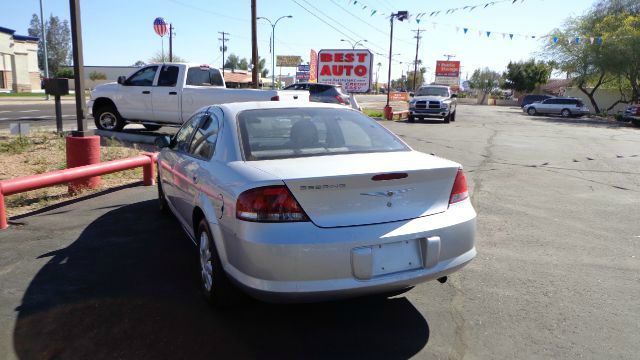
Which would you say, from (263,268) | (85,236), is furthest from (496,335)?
(85,236)

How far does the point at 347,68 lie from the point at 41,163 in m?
18.5

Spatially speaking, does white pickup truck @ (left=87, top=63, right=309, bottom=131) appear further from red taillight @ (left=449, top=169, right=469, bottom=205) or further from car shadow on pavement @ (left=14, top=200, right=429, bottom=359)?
red taillight @ (left=449, top=169, right=469, bottom=205)

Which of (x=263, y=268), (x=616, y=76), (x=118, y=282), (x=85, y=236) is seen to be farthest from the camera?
(x=616, y=76)

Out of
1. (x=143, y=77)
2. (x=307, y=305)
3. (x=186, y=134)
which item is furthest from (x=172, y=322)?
(x=143, y=77)

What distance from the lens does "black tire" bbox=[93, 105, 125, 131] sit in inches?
522

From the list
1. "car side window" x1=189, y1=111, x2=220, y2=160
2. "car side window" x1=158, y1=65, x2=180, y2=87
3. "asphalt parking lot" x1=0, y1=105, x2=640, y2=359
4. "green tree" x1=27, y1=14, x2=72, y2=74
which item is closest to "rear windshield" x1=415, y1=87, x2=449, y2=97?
"car side window" x1=158, y1=65, x2=180, y2=87

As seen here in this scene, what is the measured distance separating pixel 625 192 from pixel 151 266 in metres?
7.82

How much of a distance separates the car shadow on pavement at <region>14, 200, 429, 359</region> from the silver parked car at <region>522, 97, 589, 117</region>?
140 ft

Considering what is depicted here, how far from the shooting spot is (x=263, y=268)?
9.73 ft

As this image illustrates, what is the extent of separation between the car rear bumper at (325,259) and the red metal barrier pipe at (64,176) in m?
3.57

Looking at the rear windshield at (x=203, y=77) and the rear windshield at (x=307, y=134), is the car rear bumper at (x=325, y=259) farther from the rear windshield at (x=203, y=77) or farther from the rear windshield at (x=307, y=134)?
the rear windshield at (x=203, y=77)

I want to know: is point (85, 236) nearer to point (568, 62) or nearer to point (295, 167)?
point (295, 167)

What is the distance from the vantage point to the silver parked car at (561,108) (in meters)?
40.8

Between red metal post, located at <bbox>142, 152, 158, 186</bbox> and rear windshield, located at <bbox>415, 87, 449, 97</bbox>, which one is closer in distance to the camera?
red metal post, located at <bbox>142, 152, 158, 186</bbox>
